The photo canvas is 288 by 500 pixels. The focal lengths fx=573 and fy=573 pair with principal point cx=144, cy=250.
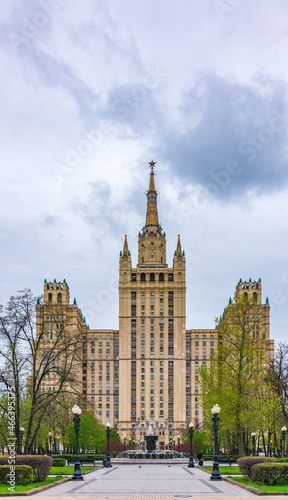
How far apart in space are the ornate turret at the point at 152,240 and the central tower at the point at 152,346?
2.21m

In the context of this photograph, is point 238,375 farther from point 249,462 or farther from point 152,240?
point 152,240

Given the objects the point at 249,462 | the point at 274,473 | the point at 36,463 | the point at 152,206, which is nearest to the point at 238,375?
the point at 249,462

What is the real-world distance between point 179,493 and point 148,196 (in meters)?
139

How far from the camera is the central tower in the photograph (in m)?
139

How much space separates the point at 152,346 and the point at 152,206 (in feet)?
131

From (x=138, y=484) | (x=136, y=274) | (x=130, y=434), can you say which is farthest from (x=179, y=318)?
(x=138, y=484)

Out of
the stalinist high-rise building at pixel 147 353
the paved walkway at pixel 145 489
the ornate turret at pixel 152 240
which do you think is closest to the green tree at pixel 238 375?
the paved walkway at pixel 145 489

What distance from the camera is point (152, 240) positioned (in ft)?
509

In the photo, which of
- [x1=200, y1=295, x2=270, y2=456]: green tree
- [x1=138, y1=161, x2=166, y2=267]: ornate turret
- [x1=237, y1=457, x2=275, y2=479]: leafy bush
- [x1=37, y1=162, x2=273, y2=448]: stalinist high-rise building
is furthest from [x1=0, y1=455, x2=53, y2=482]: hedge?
[x1=138, y1=161, x2=166, y2=267]: ornate turret

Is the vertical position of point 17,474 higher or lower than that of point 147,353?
lower

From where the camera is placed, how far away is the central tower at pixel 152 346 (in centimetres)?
13900

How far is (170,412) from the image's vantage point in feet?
458

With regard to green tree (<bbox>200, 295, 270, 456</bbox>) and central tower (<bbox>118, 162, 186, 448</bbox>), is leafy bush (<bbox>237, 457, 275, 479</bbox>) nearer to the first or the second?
green tree (<bbox>200, 295, 270, 456</bbox>)

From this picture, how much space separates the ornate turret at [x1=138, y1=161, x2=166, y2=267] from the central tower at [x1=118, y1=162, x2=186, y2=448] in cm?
221
